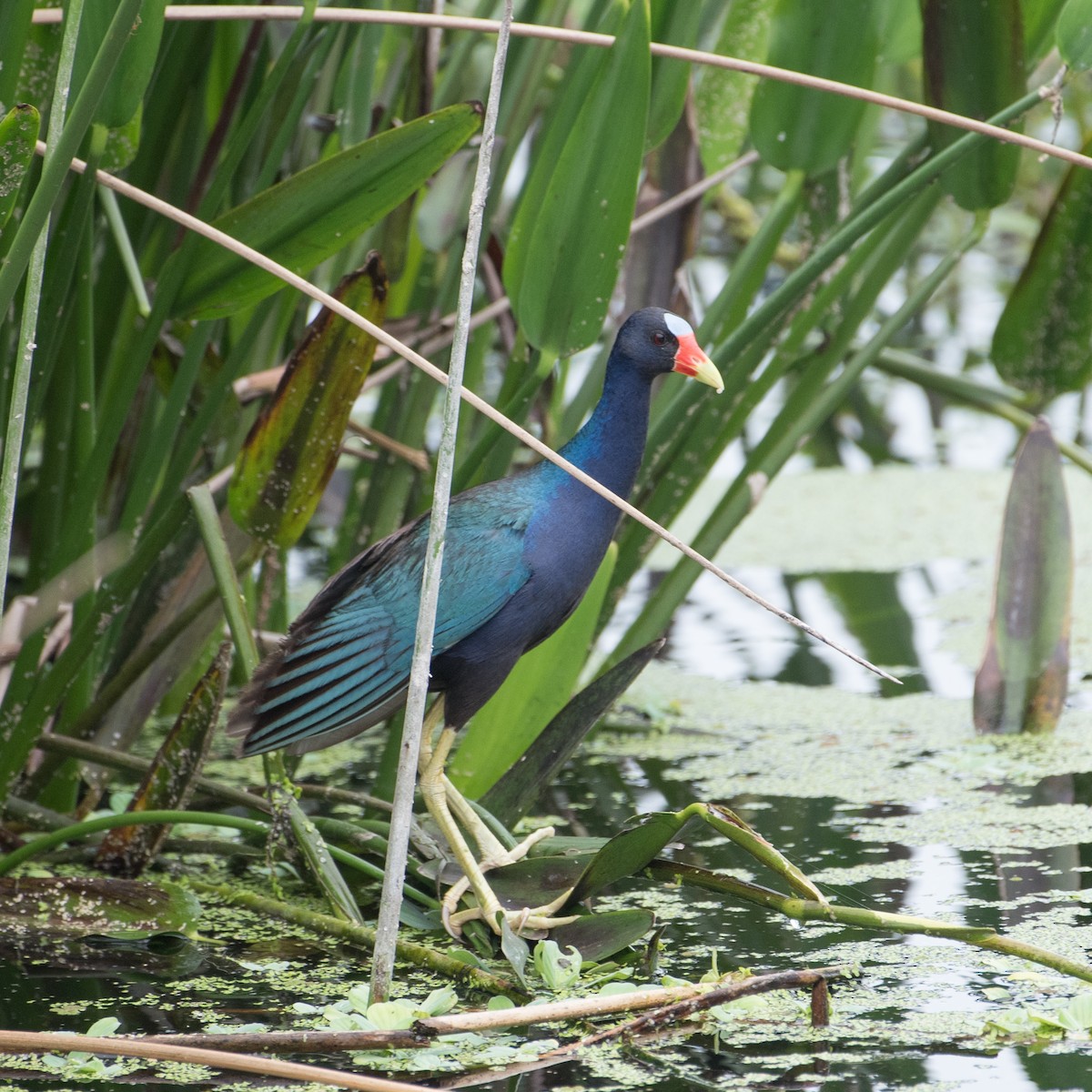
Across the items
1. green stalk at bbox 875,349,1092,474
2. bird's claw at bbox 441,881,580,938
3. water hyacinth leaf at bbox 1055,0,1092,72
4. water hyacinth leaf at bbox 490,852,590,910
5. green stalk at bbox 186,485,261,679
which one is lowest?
bird's claw at bbox 441,881,580,938

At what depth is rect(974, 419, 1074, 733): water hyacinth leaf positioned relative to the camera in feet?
8.41

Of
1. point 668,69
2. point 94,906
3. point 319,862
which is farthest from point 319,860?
point 668,69

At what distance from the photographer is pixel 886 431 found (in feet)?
16.6

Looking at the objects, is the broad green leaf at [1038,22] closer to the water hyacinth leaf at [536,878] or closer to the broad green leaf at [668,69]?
the broad green leaf at [668,69]

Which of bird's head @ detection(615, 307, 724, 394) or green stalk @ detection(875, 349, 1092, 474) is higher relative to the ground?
green stalk @ detection(875, 349, 1092, 474)

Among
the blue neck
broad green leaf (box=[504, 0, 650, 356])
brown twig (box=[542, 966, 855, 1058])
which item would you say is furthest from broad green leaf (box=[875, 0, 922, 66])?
brown twig (box=[542, 966, 855, 1058])

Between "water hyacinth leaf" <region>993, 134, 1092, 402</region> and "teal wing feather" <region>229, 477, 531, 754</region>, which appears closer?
"teal wing feather" <region>229, 477, 531, 754</region>

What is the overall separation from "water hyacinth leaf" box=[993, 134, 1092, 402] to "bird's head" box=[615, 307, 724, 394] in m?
0.94

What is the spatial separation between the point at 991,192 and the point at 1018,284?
50 centimetres

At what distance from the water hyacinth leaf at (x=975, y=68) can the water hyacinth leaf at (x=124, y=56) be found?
1013 millimetres

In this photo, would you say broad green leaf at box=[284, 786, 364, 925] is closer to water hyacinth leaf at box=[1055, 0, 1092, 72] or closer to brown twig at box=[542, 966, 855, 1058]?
brown twig at box=[542, 966, 855, 1058]

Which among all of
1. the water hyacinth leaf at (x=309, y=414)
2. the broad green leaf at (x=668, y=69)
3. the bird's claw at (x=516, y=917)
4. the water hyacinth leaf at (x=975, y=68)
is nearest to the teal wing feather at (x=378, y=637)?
the water hyacinth leaf at (x=309, y=414)

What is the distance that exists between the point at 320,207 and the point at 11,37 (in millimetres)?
381

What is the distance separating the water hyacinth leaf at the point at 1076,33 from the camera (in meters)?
1.87
